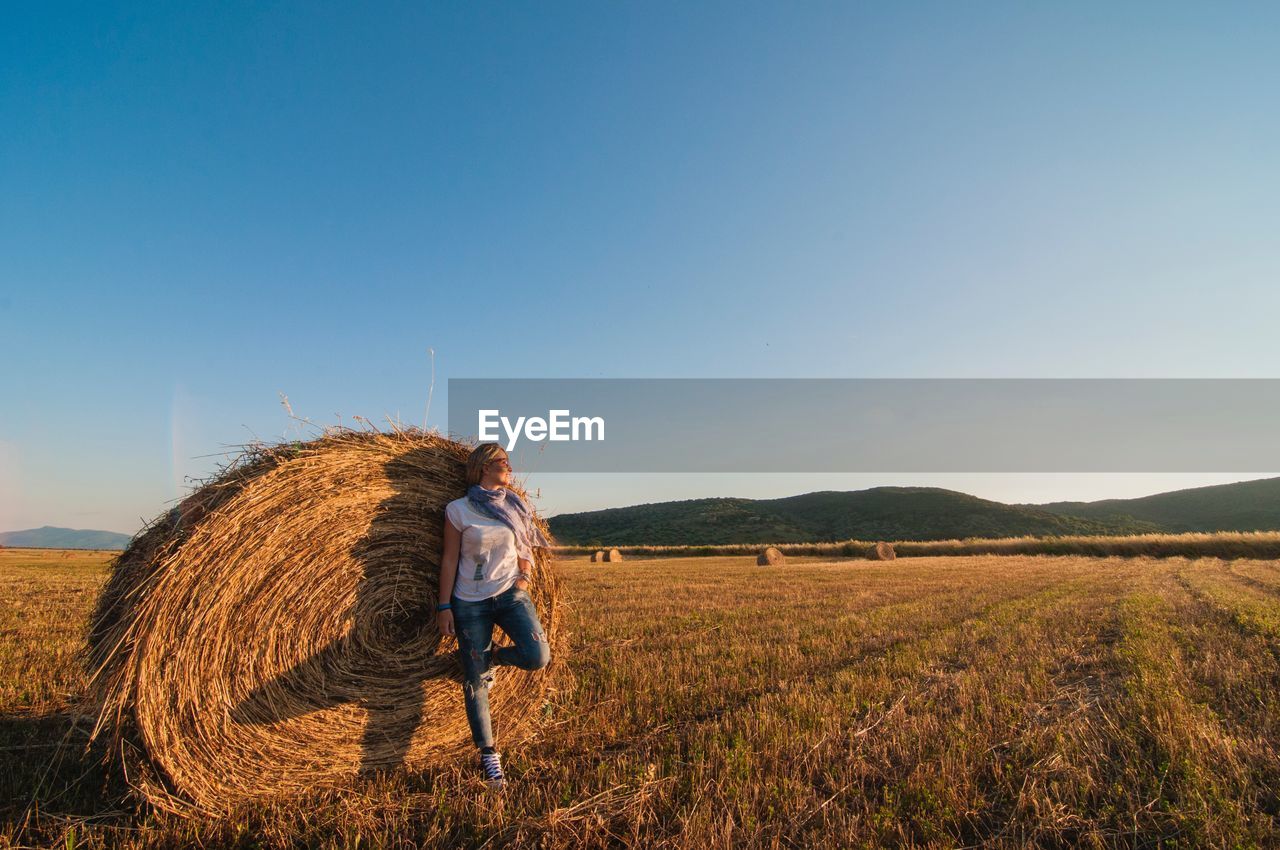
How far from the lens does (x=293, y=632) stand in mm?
4250

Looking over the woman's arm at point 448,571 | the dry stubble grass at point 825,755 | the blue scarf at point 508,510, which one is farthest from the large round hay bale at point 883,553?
the woman's arm at point 448,571

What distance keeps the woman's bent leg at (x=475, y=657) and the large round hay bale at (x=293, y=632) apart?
0.56 metres

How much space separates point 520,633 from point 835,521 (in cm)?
8600

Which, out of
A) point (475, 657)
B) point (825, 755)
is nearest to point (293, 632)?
point (475, 657)

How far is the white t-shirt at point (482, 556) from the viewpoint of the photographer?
430cm

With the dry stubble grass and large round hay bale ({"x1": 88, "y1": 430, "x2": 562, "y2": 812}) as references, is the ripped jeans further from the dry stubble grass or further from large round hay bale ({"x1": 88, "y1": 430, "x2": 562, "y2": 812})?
large round hay bale ({"x1": 88, "y1": 430, "x2": 562, "y2": 812})

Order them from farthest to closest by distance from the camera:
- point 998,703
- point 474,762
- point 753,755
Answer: point 998,703 < point 474,762 < point 753,755

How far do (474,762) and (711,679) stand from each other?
2546 millimetres

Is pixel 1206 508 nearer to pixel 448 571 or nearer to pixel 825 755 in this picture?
pixel 825 755

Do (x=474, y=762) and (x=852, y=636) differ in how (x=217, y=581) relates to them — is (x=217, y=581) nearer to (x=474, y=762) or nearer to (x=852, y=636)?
(x=474, y=762)

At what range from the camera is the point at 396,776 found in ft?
14.0

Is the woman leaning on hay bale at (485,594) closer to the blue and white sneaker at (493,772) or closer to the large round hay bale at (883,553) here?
the blue and white sneaker at (493,772)

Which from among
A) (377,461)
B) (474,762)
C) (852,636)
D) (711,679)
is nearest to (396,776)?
(474,762)

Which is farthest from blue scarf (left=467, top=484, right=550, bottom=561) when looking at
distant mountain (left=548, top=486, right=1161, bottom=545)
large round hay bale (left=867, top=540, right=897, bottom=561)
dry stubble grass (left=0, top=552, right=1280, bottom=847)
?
distant mountain (left=548, top=486, right=1161, bottom=545)
